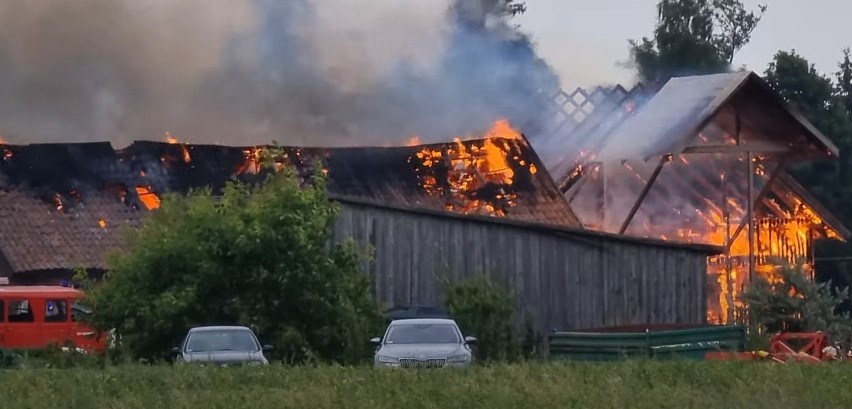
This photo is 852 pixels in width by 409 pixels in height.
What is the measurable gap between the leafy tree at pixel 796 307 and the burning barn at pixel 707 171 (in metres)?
2.09

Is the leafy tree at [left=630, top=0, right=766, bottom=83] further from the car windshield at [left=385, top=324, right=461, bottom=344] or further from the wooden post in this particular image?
the car windshield at [left=385, top=324, right=461, bottom=344]

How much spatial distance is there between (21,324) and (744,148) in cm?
2091

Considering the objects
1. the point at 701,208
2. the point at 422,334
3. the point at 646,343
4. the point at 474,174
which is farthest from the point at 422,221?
the point at 701,208

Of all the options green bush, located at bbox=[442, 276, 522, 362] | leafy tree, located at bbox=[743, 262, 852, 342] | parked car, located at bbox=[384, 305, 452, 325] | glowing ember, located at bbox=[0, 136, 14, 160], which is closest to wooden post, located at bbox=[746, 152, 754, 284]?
leafy tree, located at bbox=[743, 262, 852, 342]

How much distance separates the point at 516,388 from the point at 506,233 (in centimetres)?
1853

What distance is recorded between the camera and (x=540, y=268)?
3678cm

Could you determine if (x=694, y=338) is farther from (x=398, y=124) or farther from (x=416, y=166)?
(x=398, y=124)

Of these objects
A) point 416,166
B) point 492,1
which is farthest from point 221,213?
point 492,1

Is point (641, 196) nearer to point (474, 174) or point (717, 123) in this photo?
point (717, 123)

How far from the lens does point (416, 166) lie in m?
46.6

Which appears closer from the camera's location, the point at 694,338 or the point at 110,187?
the point at 694,338

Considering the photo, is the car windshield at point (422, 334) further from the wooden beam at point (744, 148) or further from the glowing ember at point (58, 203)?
the glowing ember at point (58, 203)

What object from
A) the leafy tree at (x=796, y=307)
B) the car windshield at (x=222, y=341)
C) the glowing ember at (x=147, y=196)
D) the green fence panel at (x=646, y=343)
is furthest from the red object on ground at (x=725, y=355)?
the glowing ember at (x=147, y=196)

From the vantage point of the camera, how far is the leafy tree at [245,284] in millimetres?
29406
